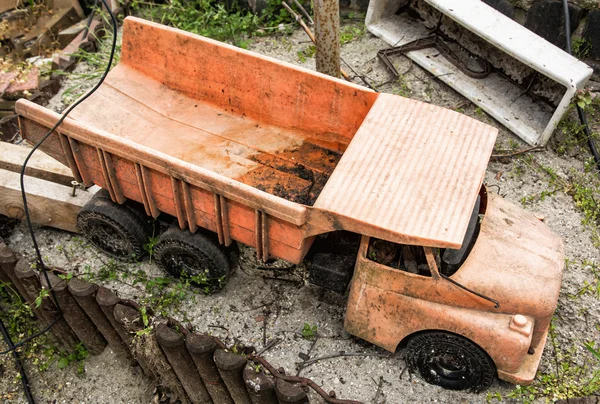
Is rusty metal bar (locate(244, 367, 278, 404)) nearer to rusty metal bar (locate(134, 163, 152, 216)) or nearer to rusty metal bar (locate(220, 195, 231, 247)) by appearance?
rusty metal bar (locate(220, 195, 231, 247))

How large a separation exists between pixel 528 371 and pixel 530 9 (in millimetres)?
4637

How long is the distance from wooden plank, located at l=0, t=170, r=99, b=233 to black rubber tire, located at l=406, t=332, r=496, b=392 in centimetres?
324

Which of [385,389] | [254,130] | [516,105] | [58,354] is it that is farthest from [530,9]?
[58,354]

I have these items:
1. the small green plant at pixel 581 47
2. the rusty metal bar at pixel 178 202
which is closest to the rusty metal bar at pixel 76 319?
the rusty metal bar at pixel 178 202

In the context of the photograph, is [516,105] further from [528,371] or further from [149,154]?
[149,154]

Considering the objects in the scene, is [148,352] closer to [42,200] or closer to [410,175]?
[42,200]

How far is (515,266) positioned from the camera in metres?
3.77

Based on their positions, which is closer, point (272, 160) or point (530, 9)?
point (272, 160)

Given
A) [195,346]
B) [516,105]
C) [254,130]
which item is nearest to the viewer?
[195,346]

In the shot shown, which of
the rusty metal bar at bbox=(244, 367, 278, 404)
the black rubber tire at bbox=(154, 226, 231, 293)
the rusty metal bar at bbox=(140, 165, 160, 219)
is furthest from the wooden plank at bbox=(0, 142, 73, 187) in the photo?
the rusty metal bar at bbox=(244, 367, 278, 404)

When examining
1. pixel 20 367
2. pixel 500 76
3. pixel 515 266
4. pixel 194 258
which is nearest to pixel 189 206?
pixel 194 258

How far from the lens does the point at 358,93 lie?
4633 millimetres

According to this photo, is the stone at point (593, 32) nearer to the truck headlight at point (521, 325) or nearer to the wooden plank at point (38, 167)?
the truck headlight at point (521, 325)

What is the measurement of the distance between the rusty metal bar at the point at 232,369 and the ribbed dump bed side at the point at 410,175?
44.6 inches
